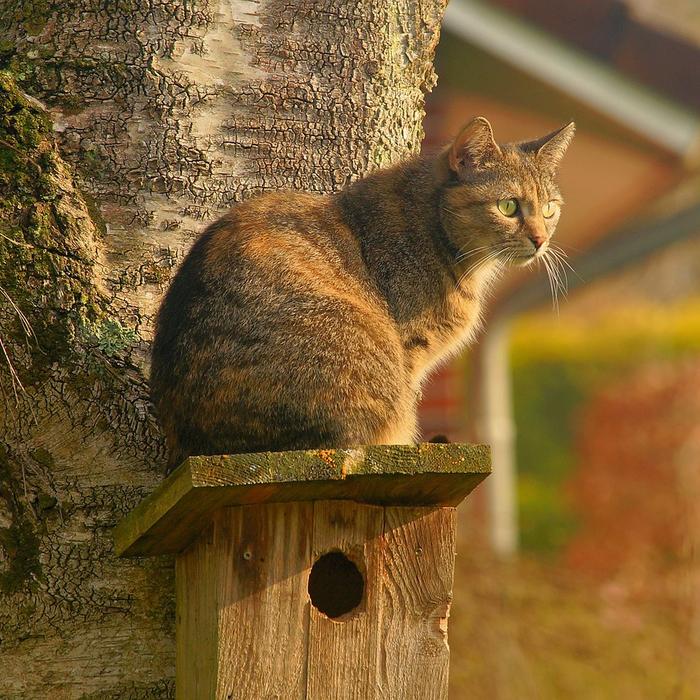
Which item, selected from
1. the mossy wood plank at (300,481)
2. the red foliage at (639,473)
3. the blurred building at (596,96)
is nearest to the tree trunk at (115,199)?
the mossy wood plank at (300,481)

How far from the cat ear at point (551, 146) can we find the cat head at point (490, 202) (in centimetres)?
12

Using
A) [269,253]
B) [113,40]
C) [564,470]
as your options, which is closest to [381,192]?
[269,253]

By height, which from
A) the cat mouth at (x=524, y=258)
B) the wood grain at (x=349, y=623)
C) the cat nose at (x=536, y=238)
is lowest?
the wood grain at (x=349, y=623)

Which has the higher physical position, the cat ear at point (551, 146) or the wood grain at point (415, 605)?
the cat ear at point (551, 146)

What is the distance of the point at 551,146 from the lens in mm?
3266

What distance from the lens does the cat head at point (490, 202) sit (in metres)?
3.02

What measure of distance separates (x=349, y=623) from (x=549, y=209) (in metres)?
1.32

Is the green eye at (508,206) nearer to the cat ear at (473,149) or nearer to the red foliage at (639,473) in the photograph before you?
the cat ear at (473,149)

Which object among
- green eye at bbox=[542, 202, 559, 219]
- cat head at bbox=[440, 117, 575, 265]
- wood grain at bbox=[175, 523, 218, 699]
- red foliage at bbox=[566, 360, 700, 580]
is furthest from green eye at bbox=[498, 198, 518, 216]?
red foliage at bbox=[566, 360, 700, 580]

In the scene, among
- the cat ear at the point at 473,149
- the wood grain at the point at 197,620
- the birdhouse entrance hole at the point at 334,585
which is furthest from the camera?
the cat ear at the point at 473,149

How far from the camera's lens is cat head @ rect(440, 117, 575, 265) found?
3.02 m

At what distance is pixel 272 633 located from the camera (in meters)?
2.37

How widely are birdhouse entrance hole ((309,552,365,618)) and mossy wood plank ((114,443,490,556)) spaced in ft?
0.88

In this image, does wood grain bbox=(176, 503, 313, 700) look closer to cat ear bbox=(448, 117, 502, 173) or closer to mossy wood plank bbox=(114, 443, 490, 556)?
mossy wood plank bbox=(114, 443, 490, 556)
